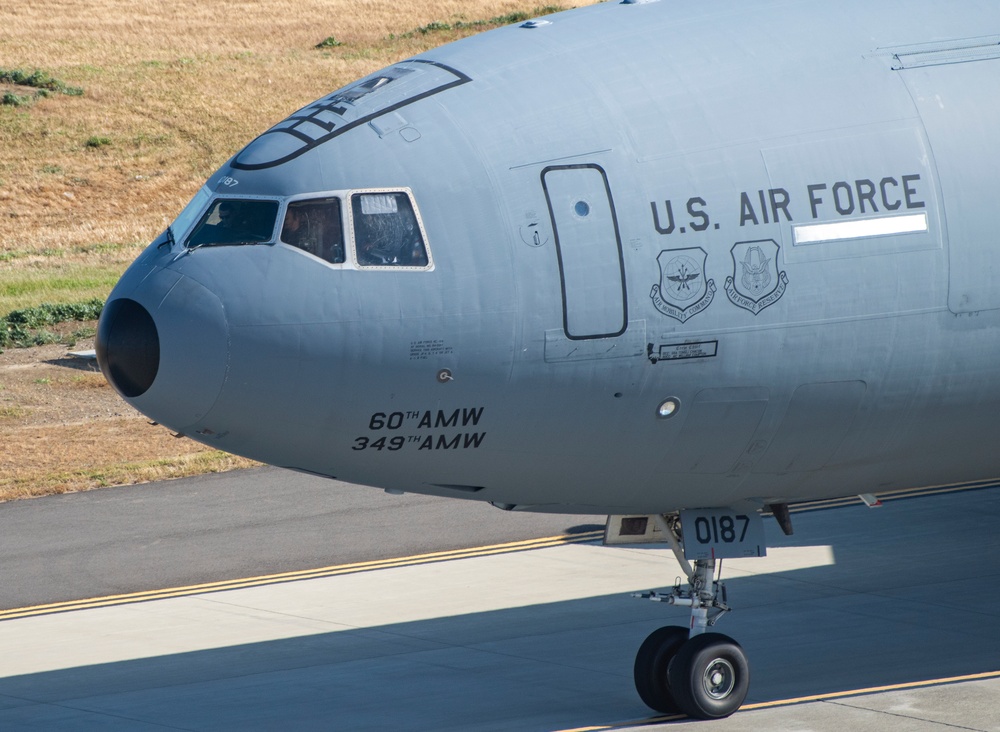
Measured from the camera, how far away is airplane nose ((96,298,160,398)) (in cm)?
1156

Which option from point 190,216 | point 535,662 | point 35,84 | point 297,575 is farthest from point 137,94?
A: point 190,216

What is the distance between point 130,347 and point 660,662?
5.51 metres

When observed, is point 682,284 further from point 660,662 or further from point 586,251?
point 660,662

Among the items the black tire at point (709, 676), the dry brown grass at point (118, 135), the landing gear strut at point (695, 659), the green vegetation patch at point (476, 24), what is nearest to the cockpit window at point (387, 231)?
the landing gear strut at point (695, 659)

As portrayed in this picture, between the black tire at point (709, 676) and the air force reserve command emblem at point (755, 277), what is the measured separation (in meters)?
3.11

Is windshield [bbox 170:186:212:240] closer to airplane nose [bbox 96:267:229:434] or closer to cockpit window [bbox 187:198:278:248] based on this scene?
cockpit window [bbox 187:198:278:248]

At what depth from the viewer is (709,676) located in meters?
13.8

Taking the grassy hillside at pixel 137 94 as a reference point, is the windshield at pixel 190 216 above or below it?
below

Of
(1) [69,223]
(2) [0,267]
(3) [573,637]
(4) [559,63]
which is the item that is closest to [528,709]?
(3) [573,637]

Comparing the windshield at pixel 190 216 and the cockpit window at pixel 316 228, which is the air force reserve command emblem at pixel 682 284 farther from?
the windshield at pixel 190 216

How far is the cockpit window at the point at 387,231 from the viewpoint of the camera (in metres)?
11.9

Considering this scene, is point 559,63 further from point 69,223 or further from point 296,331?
point 69,223

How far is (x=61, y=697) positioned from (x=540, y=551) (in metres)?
7.26

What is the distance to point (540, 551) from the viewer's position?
70.1ft
